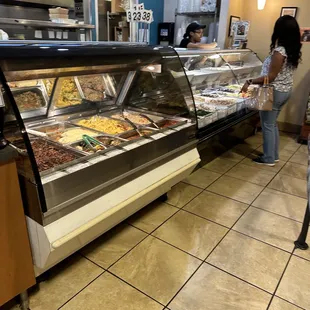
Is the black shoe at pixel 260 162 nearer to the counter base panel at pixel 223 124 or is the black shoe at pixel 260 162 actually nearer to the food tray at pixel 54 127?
the counter base panel at pixel 223 124

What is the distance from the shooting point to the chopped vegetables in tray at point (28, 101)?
2078mm

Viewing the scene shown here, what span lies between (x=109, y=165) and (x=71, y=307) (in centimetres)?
88

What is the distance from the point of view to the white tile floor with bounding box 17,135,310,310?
1.82m

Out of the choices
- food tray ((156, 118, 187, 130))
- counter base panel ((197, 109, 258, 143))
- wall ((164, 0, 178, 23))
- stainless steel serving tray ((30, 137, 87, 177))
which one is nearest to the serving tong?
stainless steel serving tray ((30, 137, 87, 177))

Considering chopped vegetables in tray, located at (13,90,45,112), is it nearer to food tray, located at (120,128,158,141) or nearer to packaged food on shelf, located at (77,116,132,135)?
packaged food on shelf, located at (77,116,132,135)

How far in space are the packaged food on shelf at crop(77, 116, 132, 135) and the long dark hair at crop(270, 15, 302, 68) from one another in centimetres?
218

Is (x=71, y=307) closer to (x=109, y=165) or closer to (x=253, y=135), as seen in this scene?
(x=109, y=165)

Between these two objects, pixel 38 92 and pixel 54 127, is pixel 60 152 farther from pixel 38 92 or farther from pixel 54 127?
pixel 38 92

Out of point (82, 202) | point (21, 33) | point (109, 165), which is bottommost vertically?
point (82, 202)

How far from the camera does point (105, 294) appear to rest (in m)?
1.83

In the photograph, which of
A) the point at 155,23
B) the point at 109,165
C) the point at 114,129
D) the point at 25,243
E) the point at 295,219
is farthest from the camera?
the point at 155,23

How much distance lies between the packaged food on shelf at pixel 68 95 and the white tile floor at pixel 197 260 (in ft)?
3.68

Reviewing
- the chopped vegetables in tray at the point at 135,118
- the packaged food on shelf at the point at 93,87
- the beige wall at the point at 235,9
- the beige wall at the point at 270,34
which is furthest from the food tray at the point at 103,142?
the beige wall at the point at 270,34

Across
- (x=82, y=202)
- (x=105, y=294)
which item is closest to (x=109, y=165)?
(x=82, y=202)
